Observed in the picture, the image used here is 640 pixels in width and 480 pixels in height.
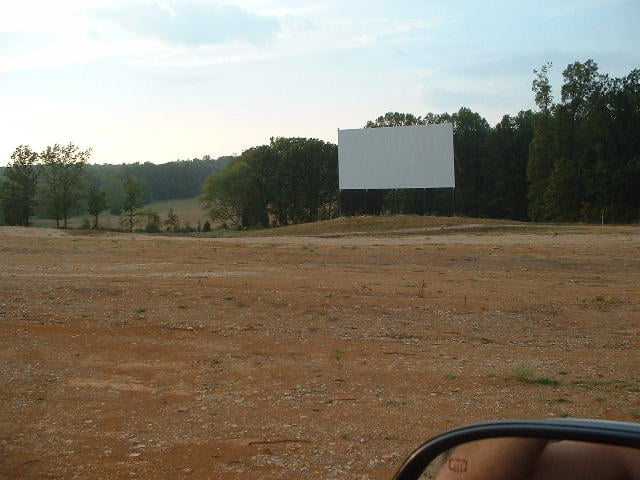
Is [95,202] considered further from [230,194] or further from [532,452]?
[532,452]

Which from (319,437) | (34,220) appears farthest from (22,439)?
(34,220)

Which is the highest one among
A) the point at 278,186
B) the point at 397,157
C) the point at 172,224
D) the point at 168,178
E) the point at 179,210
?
the point at 168,178

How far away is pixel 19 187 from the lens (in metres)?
60.8

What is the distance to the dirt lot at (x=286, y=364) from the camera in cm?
584

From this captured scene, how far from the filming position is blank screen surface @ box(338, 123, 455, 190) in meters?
47.0

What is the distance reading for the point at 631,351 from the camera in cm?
937

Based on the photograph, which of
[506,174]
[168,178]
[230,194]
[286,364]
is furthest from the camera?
[168,178]

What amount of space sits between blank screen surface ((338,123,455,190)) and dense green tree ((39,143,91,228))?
2604 centimetres

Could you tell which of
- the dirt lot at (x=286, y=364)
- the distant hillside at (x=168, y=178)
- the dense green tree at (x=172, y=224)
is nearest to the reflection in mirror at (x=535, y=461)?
the dirt lot at (x=286, y=364)

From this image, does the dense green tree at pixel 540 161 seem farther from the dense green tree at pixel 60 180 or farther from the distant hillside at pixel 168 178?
the distant hillside at pixel 168 178

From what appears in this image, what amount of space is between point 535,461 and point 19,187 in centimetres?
6495

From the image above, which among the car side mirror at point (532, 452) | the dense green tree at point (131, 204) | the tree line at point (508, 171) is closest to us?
the car side mirror at point (532, 452)

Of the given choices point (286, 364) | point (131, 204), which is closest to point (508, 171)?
point (131, 204)

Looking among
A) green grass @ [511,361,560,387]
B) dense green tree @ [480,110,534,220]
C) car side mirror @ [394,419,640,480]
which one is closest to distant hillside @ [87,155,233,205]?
dense green tree @ [480,110,534,220]
